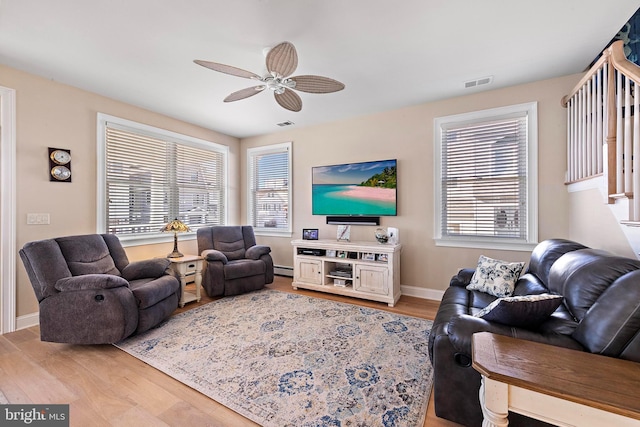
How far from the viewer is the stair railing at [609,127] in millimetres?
1662

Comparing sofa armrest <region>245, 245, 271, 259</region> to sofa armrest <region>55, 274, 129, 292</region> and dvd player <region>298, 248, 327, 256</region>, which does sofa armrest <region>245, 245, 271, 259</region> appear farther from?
sofa armrest <region>55, 274, 129, 292</region>

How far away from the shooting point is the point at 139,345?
2.35 m

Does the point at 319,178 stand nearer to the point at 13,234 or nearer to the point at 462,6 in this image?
→ the point at 462,6

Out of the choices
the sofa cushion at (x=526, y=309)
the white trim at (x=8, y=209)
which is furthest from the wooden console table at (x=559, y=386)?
the white trim at (x=8, y=209)

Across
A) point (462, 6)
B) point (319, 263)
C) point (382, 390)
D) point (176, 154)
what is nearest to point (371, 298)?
point (319, 263)

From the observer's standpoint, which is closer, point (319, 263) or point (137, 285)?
point (137, 285)

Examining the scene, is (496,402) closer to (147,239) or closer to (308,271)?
(308,271)

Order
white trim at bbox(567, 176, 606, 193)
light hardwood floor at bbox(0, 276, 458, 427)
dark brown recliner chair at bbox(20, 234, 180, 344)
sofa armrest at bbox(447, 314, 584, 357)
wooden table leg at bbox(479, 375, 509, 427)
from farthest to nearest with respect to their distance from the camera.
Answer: dark brown recliner chair at bbox(20, 234, 180, 344) < white trim at bbox(567, 176, 606, 193) < light hardwood floor at bbox(0, 276, 458, 427) < sofa armrest at bbox(447, 314, 584, 357) < wooden table leg at bbox(479, 375, 509, 427)

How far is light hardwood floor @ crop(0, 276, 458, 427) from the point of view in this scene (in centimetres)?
154

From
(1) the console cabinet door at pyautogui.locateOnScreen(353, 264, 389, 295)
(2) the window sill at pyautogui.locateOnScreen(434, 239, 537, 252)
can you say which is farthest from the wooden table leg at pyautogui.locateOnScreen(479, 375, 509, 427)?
(2) the window sill at pyautogui.locateOnScreen(434, 239, 537, 252)

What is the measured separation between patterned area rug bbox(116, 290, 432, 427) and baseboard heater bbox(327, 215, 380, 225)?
1.32 metres

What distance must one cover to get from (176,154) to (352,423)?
14.0 feet

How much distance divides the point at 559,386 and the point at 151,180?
4.59m

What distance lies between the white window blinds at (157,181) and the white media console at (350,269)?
6.44 ft
